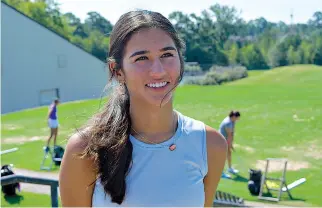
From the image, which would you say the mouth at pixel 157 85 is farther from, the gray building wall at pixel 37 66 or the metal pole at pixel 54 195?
the gray building wall at pixel 37 66

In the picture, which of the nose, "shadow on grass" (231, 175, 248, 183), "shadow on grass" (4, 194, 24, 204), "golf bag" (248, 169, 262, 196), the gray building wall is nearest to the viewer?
the nose

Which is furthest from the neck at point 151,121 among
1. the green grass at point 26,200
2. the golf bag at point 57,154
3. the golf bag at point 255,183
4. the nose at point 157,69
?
the golf bag at point 57,154

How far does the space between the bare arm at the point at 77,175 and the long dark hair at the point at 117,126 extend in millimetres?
27

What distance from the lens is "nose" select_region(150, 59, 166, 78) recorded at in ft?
Result: 5.31

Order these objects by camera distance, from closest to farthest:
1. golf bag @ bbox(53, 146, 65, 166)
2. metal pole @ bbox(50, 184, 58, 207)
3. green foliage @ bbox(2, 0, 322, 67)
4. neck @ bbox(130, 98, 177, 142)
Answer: neck @ bbox(130, 98, 177, 142)
metal pole @ bbox(50, 184, 58, 207)
golf bag @ bbox(53, 146, 65, 166)
green foliage @ bbox(2, 0, 322, 67)

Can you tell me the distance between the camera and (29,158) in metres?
12.9

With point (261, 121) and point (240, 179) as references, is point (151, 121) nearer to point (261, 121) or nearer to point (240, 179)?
point (240, 179)

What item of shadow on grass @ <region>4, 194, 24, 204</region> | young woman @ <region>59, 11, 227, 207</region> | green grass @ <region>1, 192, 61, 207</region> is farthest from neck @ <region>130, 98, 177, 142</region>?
shadow on grass @ <region>4, 194, 24, 204</region>

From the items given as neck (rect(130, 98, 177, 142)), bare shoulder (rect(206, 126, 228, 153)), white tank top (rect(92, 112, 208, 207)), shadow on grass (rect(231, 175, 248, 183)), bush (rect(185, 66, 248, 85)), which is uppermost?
neck (rect(130, 98, 177, 142))

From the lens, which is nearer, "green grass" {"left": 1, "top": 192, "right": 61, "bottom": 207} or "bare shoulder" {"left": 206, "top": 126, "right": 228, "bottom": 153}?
"bare shoulder" {"left": 206, "top": 126, "right": 228, "bottom": 153}

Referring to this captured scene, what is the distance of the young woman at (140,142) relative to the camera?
1.63 metres

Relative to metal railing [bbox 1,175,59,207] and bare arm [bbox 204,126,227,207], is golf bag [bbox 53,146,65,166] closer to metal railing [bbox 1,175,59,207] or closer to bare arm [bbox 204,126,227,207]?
metal railing [bbox 1,175,59,207]

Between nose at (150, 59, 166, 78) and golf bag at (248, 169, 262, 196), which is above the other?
nose at (150, 59, 166, 78)

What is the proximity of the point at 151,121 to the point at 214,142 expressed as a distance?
247mm
